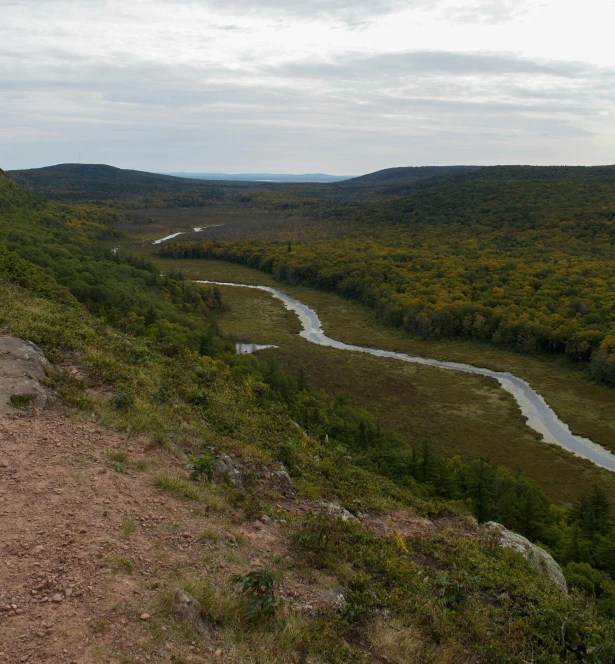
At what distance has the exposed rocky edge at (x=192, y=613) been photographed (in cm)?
810

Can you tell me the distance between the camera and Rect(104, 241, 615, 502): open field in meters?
42.9

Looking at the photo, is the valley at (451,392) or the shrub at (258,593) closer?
the shrub at (258,593)

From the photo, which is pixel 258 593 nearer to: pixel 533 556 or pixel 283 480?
pixel 283 480

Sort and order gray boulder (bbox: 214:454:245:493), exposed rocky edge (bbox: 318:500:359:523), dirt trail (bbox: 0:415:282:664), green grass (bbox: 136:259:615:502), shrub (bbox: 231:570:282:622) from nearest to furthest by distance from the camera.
A: dirt trail (bbox: 0:415:282:664)
shrub (bbox: 231:570:282:622)
exposed rocky edge (bbox: 318:500:359:523)
gray boulder (bbox: 214:454:245:493)
green grass (bbox: 136:259:615:502)

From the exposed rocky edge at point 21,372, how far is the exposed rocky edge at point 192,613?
318 inches

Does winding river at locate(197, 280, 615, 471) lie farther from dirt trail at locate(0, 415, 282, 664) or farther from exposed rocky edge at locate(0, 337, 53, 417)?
exposed rocky edge at locate(0, 337, 53, 417)

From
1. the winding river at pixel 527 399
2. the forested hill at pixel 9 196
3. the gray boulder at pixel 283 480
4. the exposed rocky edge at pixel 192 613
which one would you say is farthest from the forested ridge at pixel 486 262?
the exposed rocky edge at pixel 192 613

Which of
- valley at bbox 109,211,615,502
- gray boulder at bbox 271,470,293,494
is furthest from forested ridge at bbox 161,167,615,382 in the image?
gray boulder at bbox 271,470,293,494

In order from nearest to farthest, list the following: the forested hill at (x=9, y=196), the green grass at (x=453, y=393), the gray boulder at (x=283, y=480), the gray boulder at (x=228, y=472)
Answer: the gray boulder at (x=228, y=472)
the gray boulder at (x=283, y=480)
the green grass at (x=453, y=393)
the forested hill at (x=9, y=196)

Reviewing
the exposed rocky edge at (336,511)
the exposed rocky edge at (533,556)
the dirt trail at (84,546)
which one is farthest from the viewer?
the exposed rocky edge at (533,556)

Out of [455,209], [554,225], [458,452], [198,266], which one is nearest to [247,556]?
[458,452]

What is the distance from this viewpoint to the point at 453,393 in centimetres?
5678

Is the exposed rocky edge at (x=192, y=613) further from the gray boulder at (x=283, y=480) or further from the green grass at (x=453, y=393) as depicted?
the green grass at (x=453, y=393)

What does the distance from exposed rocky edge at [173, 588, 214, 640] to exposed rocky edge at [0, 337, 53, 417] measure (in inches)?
318
